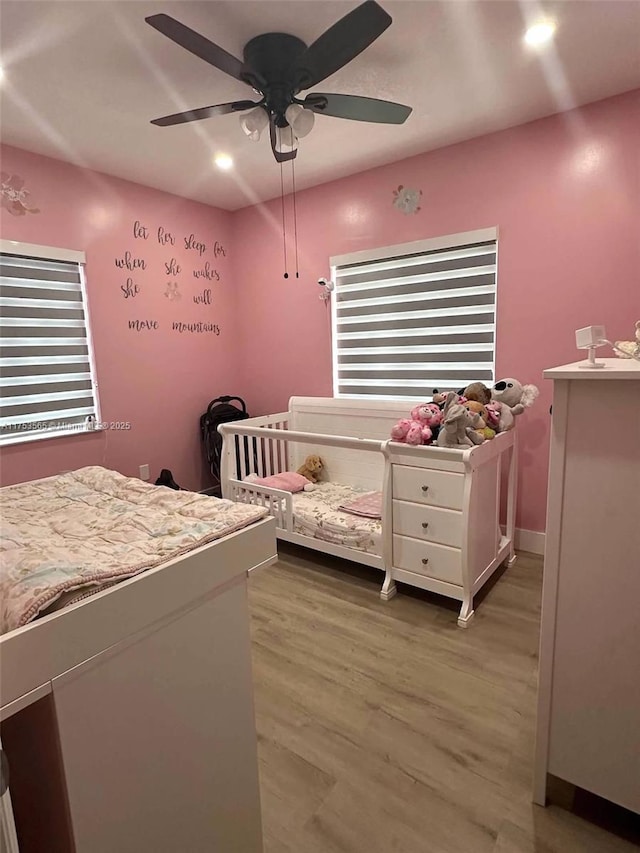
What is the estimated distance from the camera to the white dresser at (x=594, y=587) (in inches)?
43.4

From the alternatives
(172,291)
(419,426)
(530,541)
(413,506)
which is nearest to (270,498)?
(413,506)

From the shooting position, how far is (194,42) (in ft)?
4.78

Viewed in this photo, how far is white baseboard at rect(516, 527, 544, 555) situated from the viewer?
9.30 ft

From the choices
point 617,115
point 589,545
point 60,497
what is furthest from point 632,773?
point 617,115

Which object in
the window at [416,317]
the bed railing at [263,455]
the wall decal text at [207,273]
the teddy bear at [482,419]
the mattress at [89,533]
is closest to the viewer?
the mattress at [89,533]

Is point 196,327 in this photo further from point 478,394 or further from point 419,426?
point 478,394

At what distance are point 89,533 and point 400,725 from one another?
4.07 feet

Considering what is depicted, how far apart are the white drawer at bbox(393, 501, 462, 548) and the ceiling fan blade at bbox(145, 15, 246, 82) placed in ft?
6.33

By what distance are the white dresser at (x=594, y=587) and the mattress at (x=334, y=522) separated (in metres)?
1.25

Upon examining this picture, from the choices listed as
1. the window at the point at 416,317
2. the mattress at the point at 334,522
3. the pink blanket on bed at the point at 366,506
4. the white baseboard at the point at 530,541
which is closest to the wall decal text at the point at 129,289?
the window at the point at 416,317

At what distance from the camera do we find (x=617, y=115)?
91.1 inches

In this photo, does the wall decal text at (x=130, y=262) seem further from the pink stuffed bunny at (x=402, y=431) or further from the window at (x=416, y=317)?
the pink stuffed bunny at (x=402, y=431)

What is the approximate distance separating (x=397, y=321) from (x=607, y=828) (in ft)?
8.78

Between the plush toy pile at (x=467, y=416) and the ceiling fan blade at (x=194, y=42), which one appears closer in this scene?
the ceiling fan blade at (x=194, y=42)
